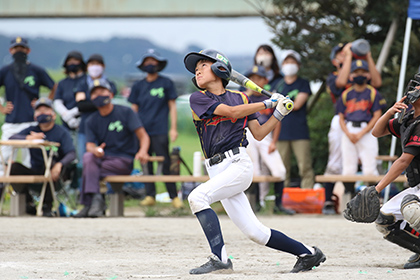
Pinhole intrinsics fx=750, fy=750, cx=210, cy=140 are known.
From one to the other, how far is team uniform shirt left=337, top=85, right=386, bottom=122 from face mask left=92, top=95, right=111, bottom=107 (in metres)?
3.24

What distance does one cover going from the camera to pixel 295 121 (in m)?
10.9

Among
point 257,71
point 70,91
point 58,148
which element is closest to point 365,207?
point 257,71

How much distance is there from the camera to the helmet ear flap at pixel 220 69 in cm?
567

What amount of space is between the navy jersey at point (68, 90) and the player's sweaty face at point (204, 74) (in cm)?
602

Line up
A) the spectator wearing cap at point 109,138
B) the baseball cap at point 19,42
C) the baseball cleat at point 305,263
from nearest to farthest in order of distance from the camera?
the baseball cleat at point 305,263 < the spectator wearing cap at point 109,138 < the baseball cap at point 19,42

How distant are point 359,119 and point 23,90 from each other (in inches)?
196

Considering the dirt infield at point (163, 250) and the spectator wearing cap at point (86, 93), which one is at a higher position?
the spectator wearing cap at point (86, 93)

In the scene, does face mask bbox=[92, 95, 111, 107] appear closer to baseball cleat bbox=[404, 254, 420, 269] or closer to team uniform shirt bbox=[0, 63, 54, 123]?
team uniform shirt bbox=[0, 63, 54, 123]

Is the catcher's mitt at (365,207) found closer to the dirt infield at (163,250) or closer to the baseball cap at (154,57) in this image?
the dirt infield at (163,250)

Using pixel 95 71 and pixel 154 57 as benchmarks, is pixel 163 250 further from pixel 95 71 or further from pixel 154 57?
pixel 95 71

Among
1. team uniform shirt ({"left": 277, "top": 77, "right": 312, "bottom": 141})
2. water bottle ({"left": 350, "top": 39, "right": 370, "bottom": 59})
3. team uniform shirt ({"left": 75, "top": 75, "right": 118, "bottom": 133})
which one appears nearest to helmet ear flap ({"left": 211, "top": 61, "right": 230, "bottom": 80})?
water bottle ({"left": 350, "top": 39, "right": 370, "bottom": 59})

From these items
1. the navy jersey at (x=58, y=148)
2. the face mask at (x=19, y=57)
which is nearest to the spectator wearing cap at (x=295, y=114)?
the navy jersey at (x=58, y=148)

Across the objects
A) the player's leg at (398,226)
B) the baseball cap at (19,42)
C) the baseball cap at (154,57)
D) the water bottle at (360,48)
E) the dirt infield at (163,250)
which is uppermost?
the water bottle at (360,48)

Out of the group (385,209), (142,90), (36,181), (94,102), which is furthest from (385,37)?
(385,209)
